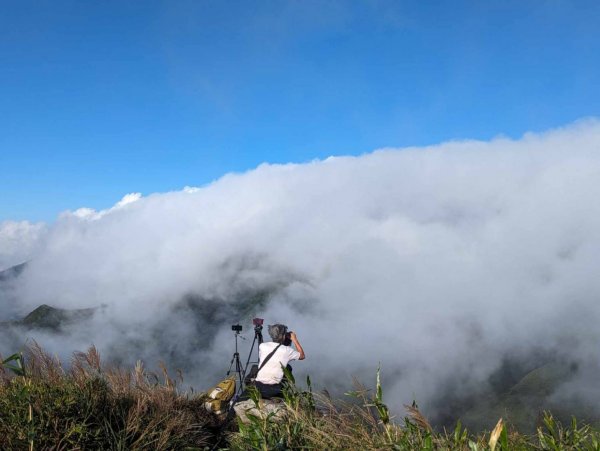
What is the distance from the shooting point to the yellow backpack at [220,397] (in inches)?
257

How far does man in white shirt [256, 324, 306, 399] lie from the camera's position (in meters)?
6.34

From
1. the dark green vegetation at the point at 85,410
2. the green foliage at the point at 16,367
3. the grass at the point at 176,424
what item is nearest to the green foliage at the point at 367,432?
the grass at the point at 176,424

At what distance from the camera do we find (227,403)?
265 inches

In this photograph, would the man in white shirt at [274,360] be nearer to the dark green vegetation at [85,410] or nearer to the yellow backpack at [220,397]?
the yellow backpack at [220,397]

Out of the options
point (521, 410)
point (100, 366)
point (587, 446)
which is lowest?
point (521, 410)

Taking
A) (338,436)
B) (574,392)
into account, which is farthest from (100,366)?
(574,392)

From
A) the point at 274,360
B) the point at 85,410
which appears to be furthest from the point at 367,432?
the point at 274,360

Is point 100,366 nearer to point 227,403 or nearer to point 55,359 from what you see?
point 55,359

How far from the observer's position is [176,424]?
500 cm

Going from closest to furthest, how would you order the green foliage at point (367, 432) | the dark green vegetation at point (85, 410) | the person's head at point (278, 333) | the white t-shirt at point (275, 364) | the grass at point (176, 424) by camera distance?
the green foliage at point (367, 432) → the grass at point (176, 424) → the dark green vegetation at point (85, 410) → the white t-shirt at point (275, 364) → the person's head at point (278, 333)

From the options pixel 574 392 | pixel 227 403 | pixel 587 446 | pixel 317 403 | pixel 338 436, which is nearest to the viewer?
pixel 587 446

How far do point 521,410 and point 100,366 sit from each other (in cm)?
20958

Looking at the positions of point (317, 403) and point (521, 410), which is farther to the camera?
point (521, 410)

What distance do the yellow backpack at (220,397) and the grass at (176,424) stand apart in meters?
0.97
